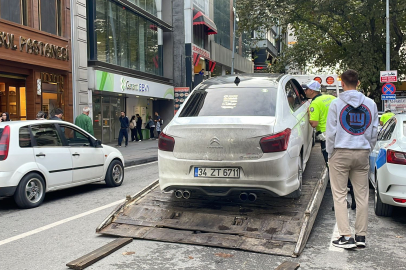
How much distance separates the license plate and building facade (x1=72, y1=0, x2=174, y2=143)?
14914mm

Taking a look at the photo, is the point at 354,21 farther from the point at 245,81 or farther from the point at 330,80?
the point at 245,81

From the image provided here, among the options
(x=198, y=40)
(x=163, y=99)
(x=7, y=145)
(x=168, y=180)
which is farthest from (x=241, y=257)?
(x=198, y=40)

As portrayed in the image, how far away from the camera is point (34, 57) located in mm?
16344

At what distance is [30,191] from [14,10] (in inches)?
420

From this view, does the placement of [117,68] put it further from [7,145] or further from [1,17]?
[7,145]

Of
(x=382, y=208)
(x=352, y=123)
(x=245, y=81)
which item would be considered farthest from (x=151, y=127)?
(x=352, y=123)

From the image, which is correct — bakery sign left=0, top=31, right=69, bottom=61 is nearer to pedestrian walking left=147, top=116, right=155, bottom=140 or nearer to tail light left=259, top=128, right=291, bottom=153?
pedestrian walking left=147, top=116, right=155, bottom=140

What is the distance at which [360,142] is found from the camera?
4.68 meters

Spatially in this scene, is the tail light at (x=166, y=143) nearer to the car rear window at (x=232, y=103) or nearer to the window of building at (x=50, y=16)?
the car rear window at (x=232, y=103)

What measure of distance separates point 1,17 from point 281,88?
12455 millimetres

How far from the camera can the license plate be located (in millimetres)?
5113

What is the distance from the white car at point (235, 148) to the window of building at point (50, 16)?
13335 mm

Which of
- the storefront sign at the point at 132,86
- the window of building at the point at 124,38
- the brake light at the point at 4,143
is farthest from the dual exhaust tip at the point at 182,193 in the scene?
the storefront sign at the point at 132,86

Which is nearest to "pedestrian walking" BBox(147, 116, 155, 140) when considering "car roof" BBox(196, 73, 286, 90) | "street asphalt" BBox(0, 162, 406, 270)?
"street asphalt" BBox(0, 162, 406, 270)
